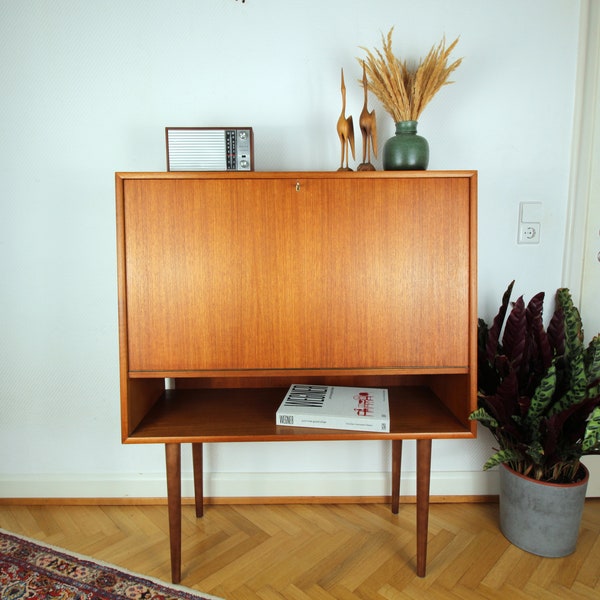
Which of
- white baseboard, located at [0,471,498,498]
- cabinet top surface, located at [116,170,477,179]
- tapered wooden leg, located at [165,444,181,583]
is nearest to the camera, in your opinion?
cabinet top surface, located at [116,170,477,179]

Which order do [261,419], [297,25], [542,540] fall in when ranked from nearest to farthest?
[261,419], [542,540], [297,25]

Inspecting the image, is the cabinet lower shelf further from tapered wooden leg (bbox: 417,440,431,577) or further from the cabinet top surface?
the cabinet top surface

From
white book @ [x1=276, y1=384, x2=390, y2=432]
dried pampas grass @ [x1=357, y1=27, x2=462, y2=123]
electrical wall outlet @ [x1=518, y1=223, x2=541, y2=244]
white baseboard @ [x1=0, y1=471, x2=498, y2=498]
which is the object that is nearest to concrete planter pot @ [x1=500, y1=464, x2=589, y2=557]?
white baseboard @ [x1=0, y1=471, x2=498, y2=498]

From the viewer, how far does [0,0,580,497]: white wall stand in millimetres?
1806

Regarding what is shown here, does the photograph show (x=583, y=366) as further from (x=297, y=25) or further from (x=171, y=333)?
(x=297, y=25)

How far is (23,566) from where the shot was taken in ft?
5.39

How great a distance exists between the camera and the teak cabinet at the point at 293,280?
142 cm

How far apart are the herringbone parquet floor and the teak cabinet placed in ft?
1.72

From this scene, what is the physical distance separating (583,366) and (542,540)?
0.68 meters

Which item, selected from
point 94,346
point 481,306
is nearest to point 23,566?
point 94,346

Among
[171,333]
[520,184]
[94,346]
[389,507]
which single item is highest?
[520,184]

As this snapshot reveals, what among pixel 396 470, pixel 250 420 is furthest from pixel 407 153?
pixel 396 470

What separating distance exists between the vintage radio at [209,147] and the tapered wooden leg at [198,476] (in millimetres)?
1120

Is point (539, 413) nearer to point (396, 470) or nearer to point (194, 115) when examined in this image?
point (396, 470)
